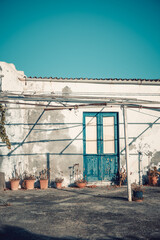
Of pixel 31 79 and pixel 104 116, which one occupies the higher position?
pixel 31 79

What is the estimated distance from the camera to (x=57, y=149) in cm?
833

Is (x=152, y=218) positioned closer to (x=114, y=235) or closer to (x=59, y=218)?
(x=114, y=235)

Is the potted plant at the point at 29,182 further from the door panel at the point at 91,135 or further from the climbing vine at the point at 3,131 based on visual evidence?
the door panel at the point at 91,135

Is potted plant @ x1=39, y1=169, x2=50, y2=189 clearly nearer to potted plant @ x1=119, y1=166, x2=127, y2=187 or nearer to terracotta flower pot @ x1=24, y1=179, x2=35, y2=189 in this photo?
terracotta flower pot @ x1=24, y1=179, x2=35, y2=189

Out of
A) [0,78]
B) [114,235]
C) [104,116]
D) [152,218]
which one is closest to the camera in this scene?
[114,235]

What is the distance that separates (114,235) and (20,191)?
4.70m

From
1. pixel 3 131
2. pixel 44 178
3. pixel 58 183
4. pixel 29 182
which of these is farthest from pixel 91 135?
pixel 3 131

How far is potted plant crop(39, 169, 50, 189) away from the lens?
7.80 m

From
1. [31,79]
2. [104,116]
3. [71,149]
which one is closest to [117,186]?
[71,149]

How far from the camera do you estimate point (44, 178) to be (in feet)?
26.1

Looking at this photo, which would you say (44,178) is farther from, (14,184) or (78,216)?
(78,216)

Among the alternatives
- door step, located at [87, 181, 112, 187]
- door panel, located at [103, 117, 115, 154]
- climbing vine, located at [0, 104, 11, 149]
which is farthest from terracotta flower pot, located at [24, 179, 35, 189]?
door panel, located at [103, 117, 115, 154]

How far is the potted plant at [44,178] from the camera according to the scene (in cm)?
780

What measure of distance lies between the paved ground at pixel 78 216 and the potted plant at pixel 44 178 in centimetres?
78
